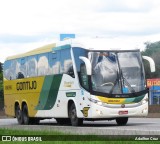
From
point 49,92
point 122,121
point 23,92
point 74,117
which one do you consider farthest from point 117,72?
point 23,92

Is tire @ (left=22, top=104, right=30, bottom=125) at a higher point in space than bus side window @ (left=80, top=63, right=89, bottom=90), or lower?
lower

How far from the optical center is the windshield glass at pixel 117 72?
26.7m

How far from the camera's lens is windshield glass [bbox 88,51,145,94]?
26688mm

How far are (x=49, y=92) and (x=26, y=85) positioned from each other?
312 cm

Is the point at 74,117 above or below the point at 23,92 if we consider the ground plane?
below

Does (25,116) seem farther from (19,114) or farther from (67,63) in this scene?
(67,63)

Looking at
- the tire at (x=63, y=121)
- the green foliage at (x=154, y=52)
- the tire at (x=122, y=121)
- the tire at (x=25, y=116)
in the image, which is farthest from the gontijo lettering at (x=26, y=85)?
the green foliage at (x=154, y=52)

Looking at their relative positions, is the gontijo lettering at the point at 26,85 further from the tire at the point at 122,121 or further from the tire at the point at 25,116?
the tire at the point at 122,121

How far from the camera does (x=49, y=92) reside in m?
30.4

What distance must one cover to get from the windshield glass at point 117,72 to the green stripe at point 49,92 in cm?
263

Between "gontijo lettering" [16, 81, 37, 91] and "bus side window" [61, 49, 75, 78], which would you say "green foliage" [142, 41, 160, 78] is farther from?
"bus side window" [61, 49, 75, 78]

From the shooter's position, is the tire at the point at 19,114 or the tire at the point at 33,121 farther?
the tire at the point at 19,114

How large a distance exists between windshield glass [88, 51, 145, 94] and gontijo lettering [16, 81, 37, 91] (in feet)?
19.5

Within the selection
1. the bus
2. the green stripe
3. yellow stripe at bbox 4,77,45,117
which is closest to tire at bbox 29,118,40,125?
yellow stripe at bbox 4,77,45,117
